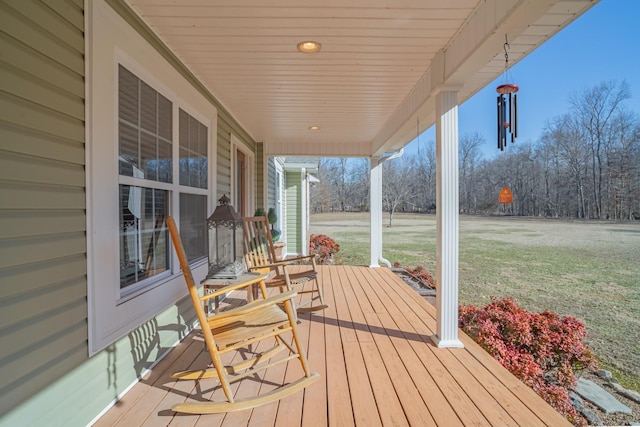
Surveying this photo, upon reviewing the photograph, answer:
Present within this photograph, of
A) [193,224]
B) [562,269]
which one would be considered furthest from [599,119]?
[193,224]

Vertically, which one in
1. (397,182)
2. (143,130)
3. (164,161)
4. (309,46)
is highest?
(397,182)

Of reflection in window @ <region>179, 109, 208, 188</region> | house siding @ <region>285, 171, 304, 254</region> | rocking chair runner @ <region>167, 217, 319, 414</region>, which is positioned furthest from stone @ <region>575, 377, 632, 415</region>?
house siding @ <region>285, 171, 304, 254</region>

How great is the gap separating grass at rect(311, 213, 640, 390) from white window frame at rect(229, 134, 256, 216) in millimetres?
4369

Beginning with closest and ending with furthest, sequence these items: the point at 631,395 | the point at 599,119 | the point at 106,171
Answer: the point at 106,171 < the point at 631,395 < the point at 599,119

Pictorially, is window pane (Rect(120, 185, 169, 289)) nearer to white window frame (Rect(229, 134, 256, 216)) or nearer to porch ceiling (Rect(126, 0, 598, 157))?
porch ceiling (Rect(126, 0, 598, 157))

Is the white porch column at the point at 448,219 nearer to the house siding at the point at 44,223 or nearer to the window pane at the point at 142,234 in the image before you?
the window pane at the point at 142,234

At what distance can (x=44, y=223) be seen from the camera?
1.40 metres

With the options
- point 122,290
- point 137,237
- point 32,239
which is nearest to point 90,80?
point 32,239

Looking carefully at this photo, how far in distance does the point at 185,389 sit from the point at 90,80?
5.65 feet

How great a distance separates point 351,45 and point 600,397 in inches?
155

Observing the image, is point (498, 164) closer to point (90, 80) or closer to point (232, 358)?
point (232, 358)

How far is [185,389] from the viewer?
202 centimetres

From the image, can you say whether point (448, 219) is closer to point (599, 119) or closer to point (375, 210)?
point (375, 210)

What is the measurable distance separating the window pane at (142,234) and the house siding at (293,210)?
7172 mm
